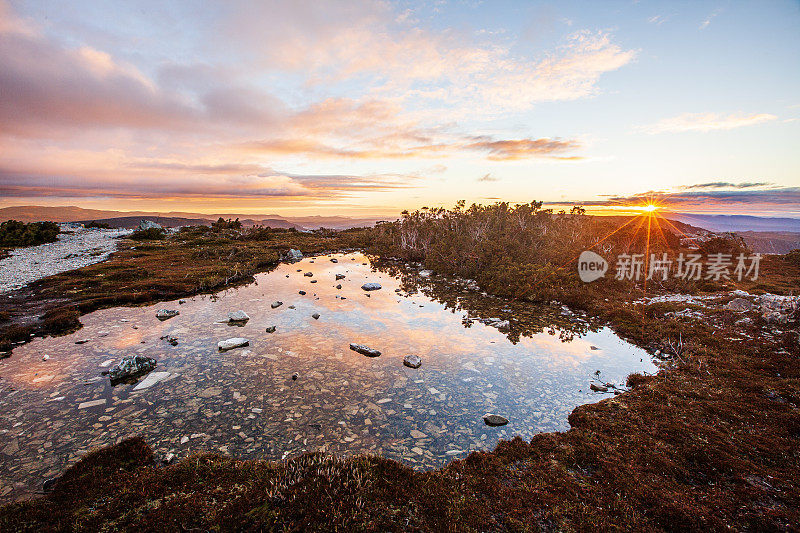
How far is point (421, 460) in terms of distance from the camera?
612cm

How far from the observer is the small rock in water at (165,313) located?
13.9m

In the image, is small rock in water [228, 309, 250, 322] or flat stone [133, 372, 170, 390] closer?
flat stone [133, 372, 170, 390]

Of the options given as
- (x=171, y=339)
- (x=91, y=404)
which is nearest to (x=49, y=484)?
(x=91, y=404)

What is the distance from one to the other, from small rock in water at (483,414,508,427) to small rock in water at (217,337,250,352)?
8.84 meters

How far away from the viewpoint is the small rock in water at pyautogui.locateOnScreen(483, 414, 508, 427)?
7.29 meters

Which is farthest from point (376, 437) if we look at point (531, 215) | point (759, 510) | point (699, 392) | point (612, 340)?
point (531, 215)

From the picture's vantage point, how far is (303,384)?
8.71 metres

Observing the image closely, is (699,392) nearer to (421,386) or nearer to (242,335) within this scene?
(421,386)

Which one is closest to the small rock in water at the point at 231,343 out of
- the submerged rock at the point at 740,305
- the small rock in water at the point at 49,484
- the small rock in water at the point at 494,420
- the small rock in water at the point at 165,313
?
the small rock in water at the point at 165,313

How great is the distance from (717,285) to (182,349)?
29.5m

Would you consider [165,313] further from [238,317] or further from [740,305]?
[740,305]

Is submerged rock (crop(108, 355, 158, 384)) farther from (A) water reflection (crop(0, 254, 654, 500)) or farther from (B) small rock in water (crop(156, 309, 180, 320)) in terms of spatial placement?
(B) small rock in water (crop(156, 309, 180, 320))

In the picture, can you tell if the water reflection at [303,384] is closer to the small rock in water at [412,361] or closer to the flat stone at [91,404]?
the flat stone at [91,404]

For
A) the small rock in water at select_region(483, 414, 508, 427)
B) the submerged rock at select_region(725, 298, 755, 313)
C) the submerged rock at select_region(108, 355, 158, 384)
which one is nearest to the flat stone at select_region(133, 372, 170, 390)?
the submerged rock at select_region(108, 355, 158, 384)
